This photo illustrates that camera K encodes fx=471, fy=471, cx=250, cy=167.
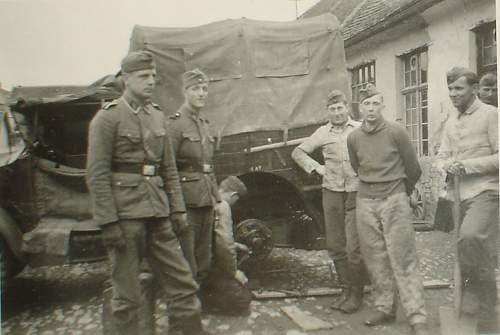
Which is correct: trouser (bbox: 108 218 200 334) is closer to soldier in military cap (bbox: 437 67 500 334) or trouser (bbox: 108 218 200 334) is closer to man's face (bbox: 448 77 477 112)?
soldier in military cap (bbox: 437 67 500 334)

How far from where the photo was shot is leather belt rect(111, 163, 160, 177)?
9.27 ft

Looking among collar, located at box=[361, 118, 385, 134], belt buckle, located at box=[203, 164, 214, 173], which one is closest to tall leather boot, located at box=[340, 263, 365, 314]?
collar, located at box=[361, 118, 385, 134]

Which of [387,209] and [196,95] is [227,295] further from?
[196,95]

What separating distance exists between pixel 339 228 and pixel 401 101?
2.97 meters

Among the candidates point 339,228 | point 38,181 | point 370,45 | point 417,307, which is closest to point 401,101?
point 370,45

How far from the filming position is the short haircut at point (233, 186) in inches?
150

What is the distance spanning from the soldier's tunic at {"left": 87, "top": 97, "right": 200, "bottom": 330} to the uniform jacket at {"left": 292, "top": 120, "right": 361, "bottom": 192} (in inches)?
51.9

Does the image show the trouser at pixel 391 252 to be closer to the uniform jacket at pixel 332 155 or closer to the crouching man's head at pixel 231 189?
the uniform jacket at pixel 332 155

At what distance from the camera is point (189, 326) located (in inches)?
119

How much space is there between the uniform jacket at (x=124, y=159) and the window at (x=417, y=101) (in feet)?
11.3

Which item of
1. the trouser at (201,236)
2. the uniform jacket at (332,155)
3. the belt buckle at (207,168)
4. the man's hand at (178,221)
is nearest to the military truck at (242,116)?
the uniform jacket at (332,155)

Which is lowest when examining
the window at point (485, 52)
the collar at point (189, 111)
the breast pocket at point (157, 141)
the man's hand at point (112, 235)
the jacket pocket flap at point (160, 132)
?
the man's hand at point (112, 235)

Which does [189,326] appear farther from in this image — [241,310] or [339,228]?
[339,228]

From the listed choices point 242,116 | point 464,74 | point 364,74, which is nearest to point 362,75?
point 364,74
